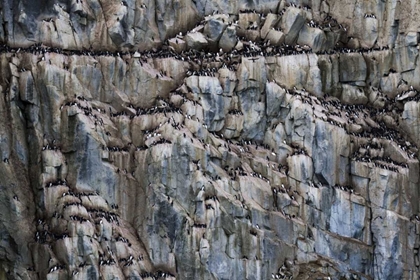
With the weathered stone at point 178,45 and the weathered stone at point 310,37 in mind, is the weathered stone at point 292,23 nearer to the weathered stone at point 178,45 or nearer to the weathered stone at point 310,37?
the weathered stone at point 310,37

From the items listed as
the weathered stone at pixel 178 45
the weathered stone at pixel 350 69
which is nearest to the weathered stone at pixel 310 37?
the weathered stone at pixel 350 69

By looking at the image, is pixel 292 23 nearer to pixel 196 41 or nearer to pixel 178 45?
pixel 196 41

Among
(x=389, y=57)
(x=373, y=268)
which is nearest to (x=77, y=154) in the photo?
(x=373, y=268)

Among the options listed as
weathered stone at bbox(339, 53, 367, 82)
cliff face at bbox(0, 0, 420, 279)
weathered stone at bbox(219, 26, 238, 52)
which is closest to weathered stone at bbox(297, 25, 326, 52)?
cliff face at bbox(0, 0, 420, 279)

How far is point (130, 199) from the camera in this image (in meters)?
64.8

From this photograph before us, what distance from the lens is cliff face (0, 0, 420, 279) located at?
6294 cm

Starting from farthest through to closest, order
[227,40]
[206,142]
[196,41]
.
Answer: [227,40] < [196,41] < [206,142]

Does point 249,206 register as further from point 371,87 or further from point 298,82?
point 371,87

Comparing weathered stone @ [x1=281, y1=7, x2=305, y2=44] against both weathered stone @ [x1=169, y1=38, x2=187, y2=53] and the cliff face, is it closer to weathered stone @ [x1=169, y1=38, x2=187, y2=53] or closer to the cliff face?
the cliff face

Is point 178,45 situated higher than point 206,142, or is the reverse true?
point 178,45

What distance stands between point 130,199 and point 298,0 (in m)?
25.5

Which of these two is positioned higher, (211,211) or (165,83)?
(165,83)

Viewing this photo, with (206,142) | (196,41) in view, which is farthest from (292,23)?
(206,142)

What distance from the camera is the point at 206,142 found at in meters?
65.9
